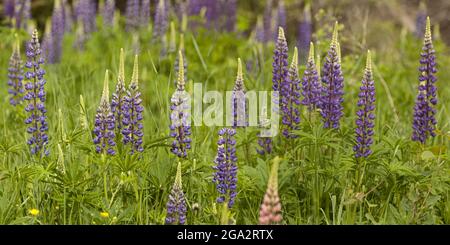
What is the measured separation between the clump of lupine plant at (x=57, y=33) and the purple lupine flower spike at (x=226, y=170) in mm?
3509

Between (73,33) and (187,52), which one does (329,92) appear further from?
(73,33)

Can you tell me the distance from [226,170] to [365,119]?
817 millimetres

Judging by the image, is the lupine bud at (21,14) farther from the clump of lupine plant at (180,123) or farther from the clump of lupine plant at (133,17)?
the clump of lupine plant at (180,123)

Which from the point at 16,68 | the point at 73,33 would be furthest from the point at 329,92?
the point at 73,33

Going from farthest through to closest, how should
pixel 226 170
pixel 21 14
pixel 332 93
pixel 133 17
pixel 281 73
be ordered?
pixel 133 17 → pixel 21 14 → pixel 281 73 → pixel 332 93 → pixel 226 170

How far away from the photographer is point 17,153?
14.0ft

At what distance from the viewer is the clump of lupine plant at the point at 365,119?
Result: 3652 millimetres

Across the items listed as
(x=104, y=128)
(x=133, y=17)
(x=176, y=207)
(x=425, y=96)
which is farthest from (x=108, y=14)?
(x=176, y=207)

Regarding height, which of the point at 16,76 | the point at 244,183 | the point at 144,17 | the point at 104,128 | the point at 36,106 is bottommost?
the point at 244,183

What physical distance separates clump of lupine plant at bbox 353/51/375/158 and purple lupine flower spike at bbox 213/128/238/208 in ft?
2.20

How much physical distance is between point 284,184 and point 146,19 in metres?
4.17

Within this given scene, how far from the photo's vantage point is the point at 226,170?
338 centimetres

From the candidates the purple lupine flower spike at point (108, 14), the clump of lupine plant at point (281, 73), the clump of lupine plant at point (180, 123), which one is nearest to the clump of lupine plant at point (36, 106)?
the clump of lupine plant at point (180, 123)

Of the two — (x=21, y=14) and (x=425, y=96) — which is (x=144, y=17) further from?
(x=425, y=96)
